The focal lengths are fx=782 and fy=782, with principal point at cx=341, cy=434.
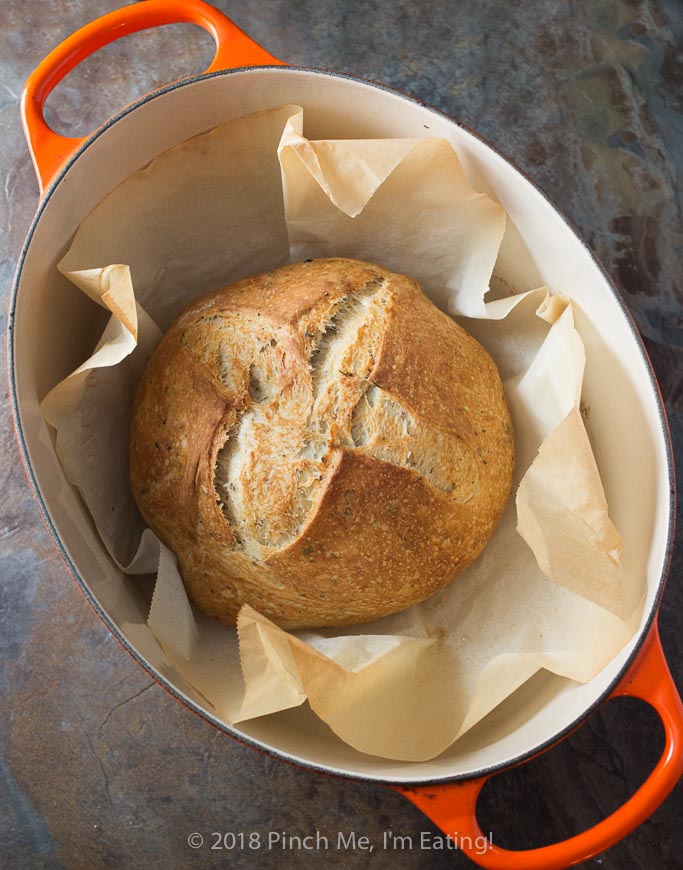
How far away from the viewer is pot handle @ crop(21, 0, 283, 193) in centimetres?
84

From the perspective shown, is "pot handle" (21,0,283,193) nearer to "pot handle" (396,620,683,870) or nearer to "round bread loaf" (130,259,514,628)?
"round bread loaf" (130,259,514,628)

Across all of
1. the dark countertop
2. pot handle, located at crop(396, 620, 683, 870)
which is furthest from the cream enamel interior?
the dark countertop

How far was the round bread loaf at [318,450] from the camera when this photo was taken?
88 cm

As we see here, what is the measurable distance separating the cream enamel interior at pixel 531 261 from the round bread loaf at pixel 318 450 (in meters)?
0.12

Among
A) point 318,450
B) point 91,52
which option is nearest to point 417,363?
point 318,450

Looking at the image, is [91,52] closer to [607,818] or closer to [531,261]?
[531,261]

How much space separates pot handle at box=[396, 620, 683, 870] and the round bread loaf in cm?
23

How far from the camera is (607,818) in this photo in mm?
778

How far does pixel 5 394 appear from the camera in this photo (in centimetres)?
111

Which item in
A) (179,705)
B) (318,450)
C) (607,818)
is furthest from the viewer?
(179,705)

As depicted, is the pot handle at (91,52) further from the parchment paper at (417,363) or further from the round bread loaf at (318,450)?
the round bread loaf at (318,450)

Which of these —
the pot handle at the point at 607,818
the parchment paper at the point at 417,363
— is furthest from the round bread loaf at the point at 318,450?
the pot handle at the point at 607,818

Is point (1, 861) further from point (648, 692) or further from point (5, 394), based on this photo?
point (648, 692)

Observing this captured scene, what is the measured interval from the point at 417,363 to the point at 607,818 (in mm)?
513
